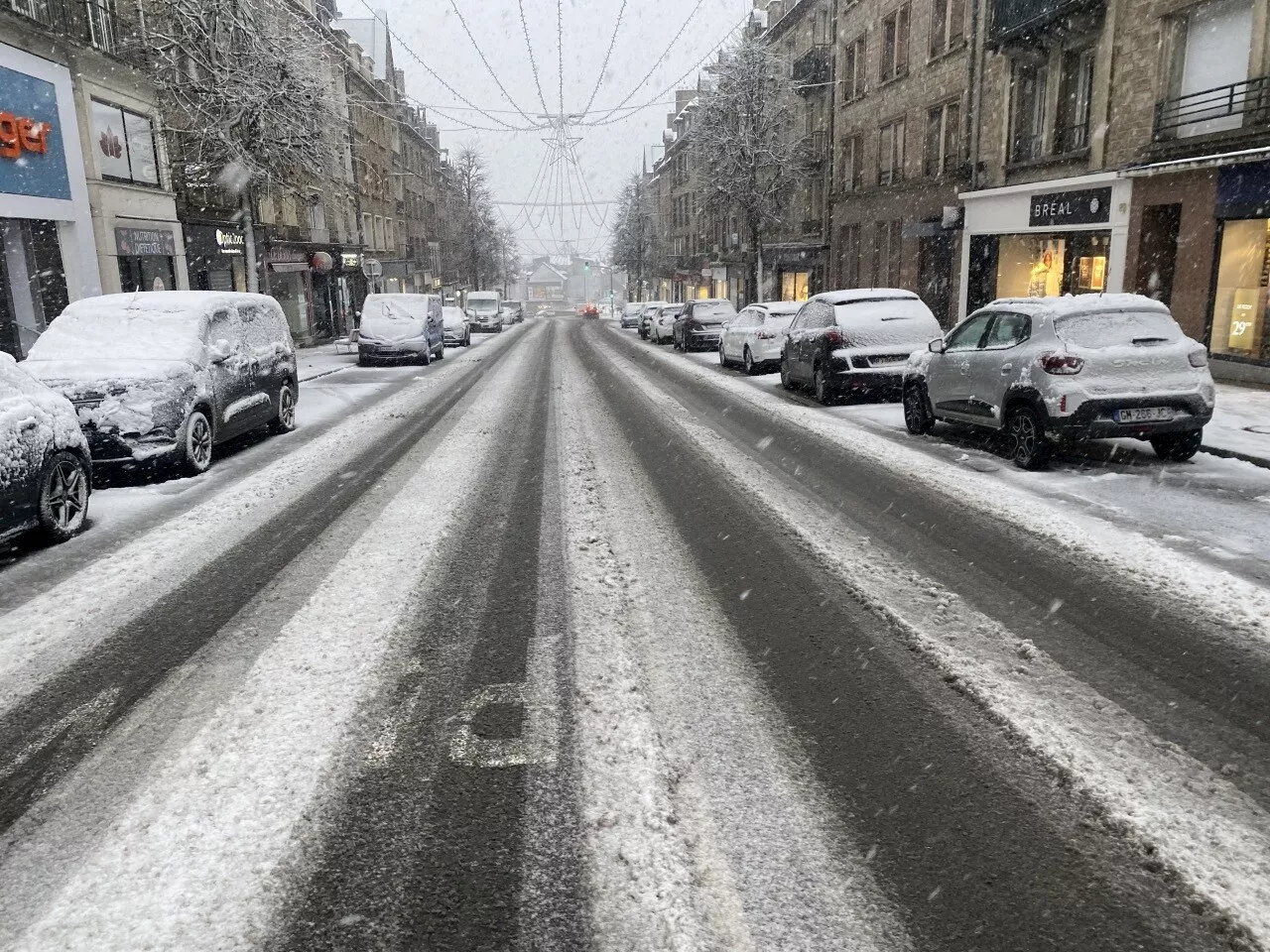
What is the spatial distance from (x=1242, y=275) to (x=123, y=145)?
24.5m

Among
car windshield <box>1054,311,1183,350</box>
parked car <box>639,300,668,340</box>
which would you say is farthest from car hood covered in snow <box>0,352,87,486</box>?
parked car <box>639,300,668,340</box>

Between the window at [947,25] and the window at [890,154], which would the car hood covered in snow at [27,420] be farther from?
the window at [890,154]

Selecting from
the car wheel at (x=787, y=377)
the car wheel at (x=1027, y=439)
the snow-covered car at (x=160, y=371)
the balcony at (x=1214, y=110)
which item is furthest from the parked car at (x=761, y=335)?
the snow-covered car at (x=160, y=371)

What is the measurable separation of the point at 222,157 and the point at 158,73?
12.8 ft

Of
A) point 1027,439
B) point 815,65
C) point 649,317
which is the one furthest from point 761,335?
point 815,65

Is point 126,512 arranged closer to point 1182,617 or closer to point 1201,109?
point 1182,617

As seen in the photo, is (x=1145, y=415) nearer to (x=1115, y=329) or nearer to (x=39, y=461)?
(x=1115, y=329)

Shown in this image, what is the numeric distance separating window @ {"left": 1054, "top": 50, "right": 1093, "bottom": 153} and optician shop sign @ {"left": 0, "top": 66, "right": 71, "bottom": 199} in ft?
72.5

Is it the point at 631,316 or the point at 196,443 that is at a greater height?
the point at 196,443

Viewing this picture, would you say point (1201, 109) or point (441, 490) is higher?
point (1201, 109)

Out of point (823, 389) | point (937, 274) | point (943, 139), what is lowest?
point (823, 389)

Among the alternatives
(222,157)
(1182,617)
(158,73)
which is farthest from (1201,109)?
(158,73)

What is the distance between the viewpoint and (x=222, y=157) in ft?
72.1

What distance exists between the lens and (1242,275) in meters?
15.6
